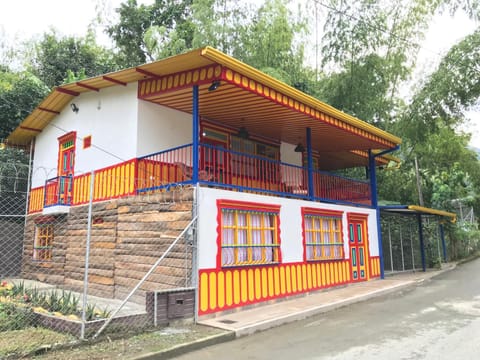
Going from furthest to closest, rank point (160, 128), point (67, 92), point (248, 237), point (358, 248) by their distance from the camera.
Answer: point (358, 248) → point (67, 92) → point (160, 128) → point (248, 237)

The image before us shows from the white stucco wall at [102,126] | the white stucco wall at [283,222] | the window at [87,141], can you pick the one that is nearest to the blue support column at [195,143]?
the white stucco wall at [283,222]

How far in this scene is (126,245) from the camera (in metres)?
8.65

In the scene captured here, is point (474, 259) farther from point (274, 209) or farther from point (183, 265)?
point (183, 265)

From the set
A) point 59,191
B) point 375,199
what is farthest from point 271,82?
point 375,199

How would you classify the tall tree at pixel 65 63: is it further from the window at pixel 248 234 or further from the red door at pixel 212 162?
the window at pixel 248 234

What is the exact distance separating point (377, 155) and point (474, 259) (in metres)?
11.7

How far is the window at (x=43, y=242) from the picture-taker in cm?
1218

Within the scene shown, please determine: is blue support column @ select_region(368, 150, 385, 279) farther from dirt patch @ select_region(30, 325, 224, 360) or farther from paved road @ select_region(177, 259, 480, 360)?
dirt patch @ select_region(30, 325, 224, 360)

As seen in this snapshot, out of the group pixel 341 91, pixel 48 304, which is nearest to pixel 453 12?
pixel 341 91

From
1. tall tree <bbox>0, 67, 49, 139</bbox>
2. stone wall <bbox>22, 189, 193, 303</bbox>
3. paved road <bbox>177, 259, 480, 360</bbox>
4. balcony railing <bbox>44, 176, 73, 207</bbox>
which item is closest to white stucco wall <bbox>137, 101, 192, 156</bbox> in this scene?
stone wall <bbox>22, 189, 193, 303</bbox>

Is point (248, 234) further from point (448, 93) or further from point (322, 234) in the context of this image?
point (448, 93)

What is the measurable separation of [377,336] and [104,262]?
6.29 meters

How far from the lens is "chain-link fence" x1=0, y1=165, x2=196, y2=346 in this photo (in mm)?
6195

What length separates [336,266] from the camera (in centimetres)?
1102
